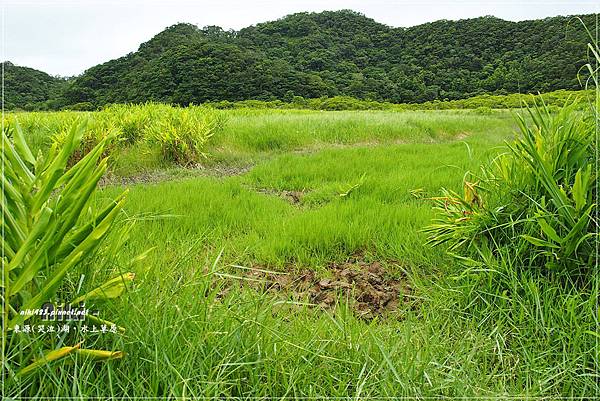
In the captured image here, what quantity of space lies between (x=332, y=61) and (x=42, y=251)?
45058mm

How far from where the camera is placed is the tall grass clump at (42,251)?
89 cm

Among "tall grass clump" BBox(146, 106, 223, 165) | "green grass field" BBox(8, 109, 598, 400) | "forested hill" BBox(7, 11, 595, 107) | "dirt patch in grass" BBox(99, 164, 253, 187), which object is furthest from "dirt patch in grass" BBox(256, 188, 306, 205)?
"forested hill" BBox(7, 11, 595, 107)

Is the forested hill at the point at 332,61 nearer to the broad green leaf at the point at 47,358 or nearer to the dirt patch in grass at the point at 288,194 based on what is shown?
the dirt patch in grass at the point at 288,194

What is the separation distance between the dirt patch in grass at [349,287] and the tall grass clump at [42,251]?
88cm

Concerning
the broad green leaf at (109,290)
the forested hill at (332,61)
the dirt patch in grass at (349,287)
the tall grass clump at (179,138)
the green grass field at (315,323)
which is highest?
the forested hill at (332,61)

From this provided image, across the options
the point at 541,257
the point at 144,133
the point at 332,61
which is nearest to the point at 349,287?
the point at 541,257

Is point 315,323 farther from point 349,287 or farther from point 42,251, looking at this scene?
point 42,251

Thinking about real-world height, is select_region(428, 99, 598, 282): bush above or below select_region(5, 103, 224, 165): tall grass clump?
below

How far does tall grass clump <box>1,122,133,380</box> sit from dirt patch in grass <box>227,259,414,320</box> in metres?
0.88

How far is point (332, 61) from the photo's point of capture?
4306 centimetres

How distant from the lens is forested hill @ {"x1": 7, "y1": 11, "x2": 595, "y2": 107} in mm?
21547

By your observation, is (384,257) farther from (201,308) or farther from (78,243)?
(78,243)

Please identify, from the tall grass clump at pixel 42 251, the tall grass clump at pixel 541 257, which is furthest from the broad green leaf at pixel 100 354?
the tall grass clump at pixel 541 257

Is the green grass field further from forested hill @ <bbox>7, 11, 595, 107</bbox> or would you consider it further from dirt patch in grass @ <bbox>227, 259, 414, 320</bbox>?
forested hill @ <bbox>7, 11, 595, 107</bbox>
